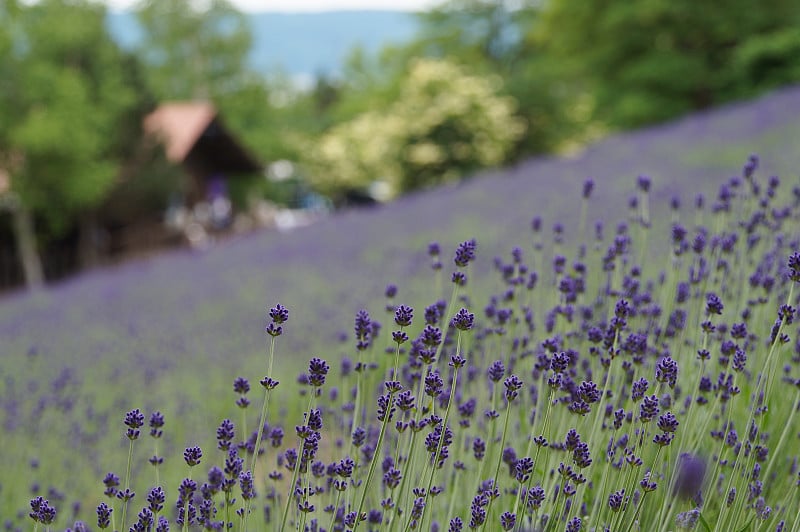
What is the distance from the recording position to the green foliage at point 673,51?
631 inches

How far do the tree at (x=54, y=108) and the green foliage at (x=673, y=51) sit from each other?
1155 centimetres

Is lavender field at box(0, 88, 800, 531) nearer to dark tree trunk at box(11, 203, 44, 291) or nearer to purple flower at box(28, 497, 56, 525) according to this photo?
purple flower at box(28, 497, 56, 525)

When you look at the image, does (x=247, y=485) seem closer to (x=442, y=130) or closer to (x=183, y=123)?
(x=442, y=130)

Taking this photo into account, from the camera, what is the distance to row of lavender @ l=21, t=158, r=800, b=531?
4.84 ft

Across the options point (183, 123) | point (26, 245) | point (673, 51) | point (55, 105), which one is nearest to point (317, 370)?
point (55, 105)

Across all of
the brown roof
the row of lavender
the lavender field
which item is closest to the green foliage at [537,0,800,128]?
the lavender field

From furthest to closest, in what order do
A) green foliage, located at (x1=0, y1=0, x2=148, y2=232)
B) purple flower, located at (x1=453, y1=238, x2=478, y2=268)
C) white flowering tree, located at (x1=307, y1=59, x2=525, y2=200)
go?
white flowering tree, located at (x1=307, y1=59, x2=525, y2=200)
green foliage, located at (x1=0, y1=0, x2=148, y2=232)
purple flower, located at (x1=453, y1=238, x2=478, y2=268)

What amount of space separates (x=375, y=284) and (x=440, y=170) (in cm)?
1526

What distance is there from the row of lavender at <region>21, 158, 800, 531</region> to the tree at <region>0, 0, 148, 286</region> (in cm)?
1469

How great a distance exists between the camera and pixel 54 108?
16281 mm

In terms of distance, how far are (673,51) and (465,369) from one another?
16.5 metres

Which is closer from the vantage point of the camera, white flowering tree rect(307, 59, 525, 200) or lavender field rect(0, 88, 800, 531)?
lavender field rect(0, 88, 800, 531)

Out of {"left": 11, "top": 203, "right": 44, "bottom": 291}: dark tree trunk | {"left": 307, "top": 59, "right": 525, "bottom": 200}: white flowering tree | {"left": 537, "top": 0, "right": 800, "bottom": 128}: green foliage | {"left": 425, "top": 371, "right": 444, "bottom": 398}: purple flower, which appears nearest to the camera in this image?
{"left": 425, "top": 371, "right": 444, "bottom": 398}: purple flower

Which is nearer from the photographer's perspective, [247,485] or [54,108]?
[247,485]
